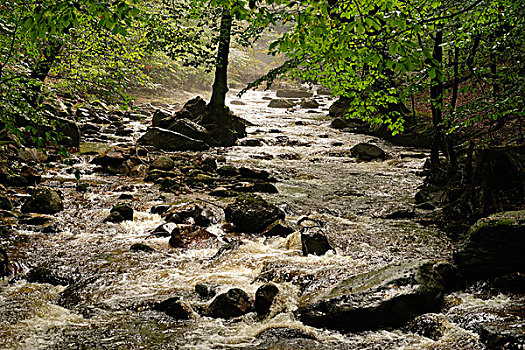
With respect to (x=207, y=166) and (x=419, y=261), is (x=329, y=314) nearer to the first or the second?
(x=419, y=261)

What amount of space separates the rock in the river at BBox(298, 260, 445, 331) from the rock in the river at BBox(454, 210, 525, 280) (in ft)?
1.71

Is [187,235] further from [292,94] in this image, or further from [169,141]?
[292,94]

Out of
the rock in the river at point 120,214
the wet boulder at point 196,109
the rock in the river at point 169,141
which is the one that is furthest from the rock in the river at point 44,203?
the wet boulder at point 196,109

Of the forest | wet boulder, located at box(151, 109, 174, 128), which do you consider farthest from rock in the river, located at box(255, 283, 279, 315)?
wet boulder, located at box(151, 109, 174, 128)

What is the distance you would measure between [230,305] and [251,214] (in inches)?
113

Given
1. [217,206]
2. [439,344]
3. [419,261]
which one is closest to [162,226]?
[217,206]

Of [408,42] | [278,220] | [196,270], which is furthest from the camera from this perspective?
[278,220]

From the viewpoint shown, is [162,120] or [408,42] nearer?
[408,42]

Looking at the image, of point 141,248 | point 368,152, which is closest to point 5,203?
point 141,248

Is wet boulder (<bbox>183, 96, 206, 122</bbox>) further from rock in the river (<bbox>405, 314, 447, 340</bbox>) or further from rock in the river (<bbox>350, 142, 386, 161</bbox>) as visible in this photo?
rock in the river (<bbox>405, 314, 447, 340</bbox>)

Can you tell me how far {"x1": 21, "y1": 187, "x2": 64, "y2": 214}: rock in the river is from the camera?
688cm

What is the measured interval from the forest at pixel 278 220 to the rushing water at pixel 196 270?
27 mm

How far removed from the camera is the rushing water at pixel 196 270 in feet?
11.5

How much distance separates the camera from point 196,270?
16.9ft
